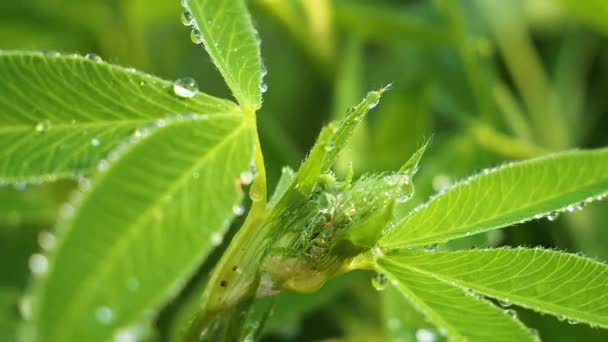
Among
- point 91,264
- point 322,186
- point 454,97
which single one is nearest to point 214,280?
point 322,186

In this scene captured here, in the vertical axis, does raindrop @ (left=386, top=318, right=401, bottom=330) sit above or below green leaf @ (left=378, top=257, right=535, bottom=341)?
above

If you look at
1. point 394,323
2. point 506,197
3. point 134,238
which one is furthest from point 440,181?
point 134,238

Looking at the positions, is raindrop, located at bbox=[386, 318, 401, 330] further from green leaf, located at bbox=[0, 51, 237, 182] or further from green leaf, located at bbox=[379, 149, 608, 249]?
green leaf, located at bbox=[0, 51, 237, 182]

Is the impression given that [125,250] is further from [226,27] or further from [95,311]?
[226,27]

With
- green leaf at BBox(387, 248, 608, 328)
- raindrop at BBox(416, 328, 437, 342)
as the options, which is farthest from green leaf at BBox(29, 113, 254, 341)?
raindrop at BBox(416, 328, 437, 342)

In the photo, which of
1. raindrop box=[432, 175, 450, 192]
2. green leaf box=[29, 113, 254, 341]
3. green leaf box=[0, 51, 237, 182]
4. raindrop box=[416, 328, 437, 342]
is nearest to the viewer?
green leaf box=[29, 113, 254, 341]

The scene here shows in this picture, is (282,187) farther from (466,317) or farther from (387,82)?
(387,82)

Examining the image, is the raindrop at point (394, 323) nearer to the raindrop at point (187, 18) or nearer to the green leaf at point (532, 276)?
the green leaf at point (532, 276)
